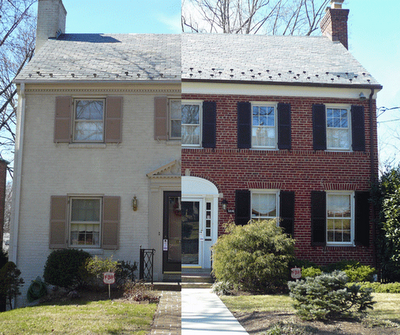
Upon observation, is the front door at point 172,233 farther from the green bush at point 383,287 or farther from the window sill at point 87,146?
the green bush at point 383,287

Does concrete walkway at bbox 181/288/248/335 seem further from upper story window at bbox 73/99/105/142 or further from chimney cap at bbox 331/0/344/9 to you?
chimney cap at bbox 331/0/344/9

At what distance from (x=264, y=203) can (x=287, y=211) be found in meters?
0.22

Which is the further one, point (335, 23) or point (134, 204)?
point (335, 23)

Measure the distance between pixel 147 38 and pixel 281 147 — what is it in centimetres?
123

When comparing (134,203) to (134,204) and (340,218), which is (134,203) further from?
(340,218)

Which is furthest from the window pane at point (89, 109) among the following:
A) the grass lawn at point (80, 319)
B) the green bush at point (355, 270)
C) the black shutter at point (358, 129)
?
the green bush at point (355, 270)

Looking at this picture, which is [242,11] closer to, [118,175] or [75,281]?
[118,175]

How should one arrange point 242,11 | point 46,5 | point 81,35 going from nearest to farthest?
1. point 46,5
2. point 81,35
3. point 242,11

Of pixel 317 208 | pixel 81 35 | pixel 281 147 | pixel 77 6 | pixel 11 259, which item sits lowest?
pixel 11 259

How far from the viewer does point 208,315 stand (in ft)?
8.34

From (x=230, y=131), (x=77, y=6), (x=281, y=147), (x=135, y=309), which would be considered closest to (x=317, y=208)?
(x=281, y=147)

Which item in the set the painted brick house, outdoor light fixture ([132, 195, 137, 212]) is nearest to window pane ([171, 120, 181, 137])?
the painted brick house

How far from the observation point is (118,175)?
1.56m

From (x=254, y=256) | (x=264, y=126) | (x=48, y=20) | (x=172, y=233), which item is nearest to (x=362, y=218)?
(x=254, y=256)
